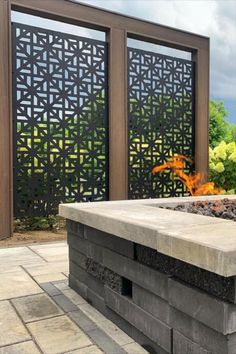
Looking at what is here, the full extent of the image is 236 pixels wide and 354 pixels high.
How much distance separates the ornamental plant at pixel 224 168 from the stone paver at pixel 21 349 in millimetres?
7115

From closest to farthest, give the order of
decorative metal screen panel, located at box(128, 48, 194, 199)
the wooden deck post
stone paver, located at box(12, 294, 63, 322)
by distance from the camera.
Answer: stone paver, located at box(12, 294, 63, 322) → the wooden deck post → decorative metal screen panel, located at box(128, 48, 194, 199)

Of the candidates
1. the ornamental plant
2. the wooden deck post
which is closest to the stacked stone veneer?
the wooden deck post

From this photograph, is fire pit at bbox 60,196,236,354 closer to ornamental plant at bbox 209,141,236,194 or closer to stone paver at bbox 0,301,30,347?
stone paver at bbox 0,301,30,347

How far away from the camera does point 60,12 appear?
5.66 m

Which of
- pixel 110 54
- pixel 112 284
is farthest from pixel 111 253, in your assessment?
pixel 110 54

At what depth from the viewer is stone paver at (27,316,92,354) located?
6.64 feet

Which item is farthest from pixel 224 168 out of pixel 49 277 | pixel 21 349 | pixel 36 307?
pixel 21 349

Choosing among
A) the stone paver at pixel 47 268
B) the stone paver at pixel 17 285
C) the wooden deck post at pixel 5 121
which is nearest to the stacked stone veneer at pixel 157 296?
the stone paver at pixel 17 285

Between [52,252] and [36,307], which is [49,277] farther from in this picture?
[52,252]

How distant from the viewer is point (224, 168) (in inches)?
336

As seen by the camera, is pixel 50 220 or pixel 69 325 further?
pixel 50 220

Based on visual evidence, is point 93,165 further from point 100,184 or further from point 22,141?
point 22,141

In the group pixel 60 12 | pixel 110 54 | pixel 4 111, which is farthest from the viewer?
pixel 110 54

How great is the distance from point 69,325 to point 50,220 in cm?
403
